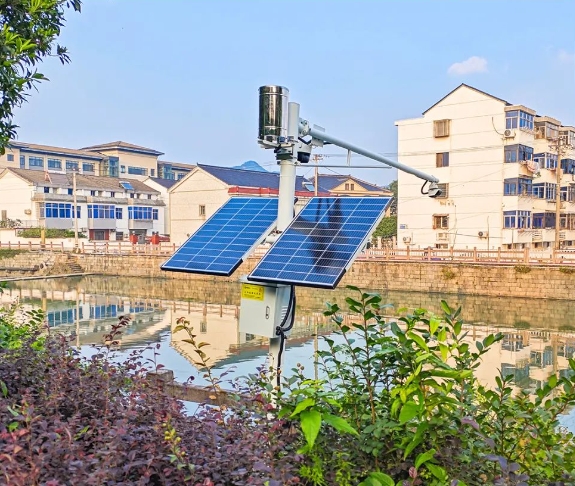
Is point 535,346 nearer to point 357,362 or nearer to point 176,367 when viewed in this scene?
point 176,367

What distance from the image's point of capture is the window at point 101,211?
137 feet

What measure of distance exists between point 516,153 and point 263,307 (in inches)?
1073

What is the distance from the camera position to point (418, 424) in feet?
6.88

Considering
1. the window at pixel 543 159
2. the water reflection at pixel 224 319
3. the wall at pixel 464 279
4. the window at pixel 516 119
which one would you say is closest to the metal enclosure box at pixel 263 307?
the water reflection at pixel 224 319

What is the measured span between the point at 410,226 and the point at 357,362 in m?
29.2

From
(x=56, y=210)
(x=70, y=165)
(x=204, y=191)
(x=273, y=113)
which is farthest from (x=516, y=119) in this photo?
(x=70, y=165)


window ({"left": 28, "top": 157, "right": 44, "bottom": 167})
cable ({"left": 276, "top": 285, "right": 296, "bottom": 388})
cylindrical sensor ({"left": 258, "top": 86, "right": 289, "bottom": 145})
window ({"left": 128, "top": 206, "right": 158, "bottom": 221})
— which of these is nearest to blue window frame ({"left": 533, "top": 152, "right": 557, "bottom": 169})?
cylindrical sensor ({"left": 258, "top": 86, "right": 289, "bottom": 145})

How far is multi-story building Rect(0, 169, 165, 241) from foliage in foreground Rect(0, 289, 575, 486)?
38832mm

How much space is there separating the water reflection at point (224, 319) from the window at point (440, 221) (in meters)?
7.23

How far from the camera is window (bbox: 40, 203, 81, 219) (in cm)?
3947

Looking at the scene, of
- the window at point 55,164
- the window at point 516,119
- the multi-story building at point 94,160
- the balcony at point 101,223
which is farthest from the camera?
the window at point 55,164

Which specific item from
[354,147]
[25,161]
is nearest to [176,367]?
[354,147]

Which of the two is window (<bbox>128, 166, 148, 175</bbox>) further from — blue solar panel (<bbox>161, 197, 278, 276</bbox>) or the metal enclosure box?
the metal enclosure box

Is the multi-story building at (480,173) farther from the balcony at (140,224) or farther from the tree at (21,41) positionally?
the tree at (21,41)
